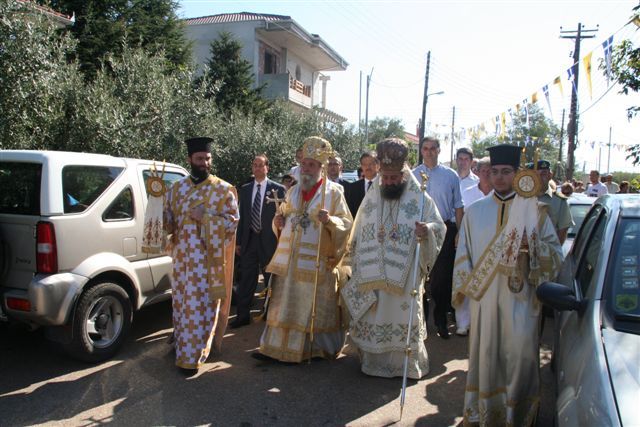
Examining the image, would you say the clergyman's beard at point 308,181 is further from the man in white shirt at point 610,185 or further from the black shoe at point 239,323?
the man in white shirt at point 610,185

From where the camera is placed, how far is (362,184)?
6.98 m

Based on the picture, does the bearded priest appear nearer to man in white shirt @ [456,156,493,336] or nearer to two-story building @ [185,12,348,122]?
man in white shirt @ [456,156,493,336]

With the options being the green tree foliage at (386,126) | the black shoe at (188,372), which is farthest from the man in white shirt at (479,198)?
the green tree foliage at (386,126)

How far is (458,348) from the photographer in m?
5.79

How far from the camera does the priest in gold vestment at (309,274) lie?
5086 millimetres

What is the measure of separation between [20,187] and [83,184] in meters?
0.52

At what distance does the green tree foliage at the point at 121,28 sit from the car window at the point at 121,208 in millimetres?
9047

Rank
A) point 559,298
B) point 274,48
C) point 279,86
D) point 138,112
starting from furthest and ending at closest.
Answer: point 274,48 < point 279,86 < point 138,112 < point 559,298

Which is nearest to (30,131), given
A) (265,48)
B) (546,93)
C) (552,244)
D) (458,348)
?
(458,348)

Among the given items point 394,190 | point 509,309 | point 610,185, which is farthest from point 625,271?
point 610,185

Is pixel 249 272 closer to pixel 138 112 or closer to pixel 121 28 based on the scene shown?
pixel 138 112

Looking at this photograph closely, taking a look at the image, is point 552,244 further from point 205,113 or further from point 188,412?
point 205,113

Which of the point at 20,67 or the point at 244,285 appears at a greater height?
the point at 20,67

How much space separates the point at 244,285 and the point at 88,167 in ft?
7.80
